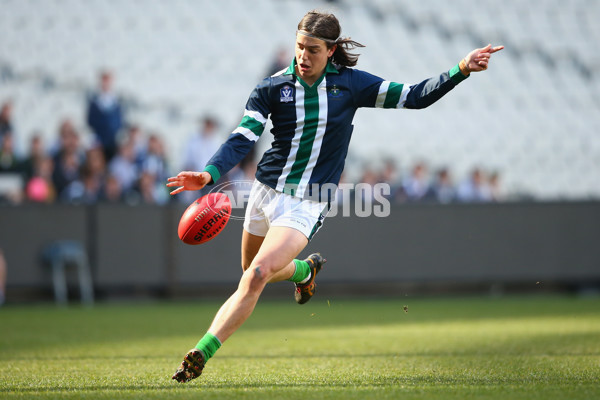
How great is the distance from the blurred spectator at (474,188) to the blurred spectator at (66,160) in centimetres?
618

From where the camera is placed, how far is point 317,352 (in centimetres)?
683

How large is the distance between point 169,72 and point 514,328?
990cm

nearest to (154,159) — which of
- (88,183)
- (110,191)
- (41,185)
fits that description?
(110,191)

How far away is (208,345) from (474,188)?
419 inches

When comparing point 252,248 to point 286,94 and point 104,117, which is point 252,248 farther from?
point 104,117

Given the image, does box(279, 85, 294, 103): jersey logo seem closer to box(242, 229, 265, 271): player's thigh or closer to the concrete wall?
box(242, 229, 265, 271): player's thigh

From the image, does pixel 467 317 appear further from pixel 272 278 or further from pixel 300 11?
pixel 300 11

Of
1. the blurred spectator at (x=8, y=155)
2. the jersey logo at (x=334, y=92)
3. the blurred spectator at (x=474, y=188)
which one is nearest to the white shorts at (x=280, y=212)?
the jersey logo at (x=334, y=92)

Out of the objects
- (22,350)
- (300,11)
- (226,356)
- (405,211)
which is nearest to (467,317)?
(405,211)

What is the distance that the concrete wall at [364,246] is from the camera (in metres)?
12.3

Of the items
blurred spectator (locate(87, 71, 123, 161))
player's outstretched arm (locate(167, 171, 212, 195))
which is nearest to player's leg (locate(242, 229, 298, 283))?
player's outstretched arm (locate(167, 171, 212, 195))

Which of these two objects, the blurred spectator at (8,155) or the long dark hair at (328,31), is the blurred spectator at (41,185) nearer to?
the blurred spectator at (8,155)

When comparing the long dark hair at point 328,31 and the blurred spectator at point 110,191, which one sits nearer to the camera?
the long dark hair at point 328,31

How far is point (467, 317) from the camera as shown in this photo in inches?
404
